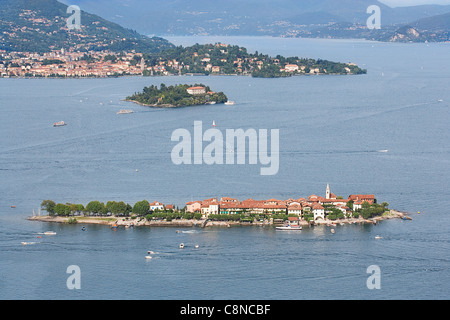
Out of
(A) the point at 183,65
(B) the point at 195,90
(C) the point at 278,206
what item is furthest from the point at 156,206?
(A) the point at 183,65

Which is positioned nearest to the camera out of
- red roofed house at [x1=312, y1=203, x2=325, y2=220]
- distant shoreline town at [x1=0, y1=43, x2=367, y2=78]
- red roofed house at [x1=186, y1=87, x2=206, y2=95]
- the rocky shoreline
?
the rocky shoreline

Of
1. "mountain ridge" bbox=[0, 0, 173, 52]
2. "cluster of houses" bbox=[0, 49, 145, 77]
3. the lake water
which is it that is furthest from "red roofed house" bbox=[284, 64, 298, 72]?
"mountain ridge" bbox=[0, 0, 173, 52]

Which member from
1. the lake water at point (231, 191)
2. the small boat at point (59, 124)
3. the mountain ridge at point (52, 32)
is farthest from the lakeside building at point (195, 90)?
the mountain ridge at point (52, 32)

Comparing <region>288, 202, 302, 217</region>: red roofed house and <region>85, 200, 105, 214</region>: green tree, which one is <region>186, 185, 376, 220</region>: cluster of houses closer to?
<region>288, 202, 302, 217</region>: red roofed house

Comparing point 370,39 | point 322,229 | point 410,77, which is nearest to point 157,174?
point 322,229

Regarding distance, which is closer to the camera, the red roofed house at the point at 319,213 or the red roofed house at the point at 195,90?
the red roofed house at the point at 319,213

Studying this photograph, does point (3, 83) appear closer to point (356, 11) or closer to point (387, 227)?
point (387, 227)

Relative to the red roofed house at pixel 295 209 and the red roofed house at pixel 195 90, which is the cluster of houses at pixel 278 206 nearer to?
the red roofed house at pixel 295 209
